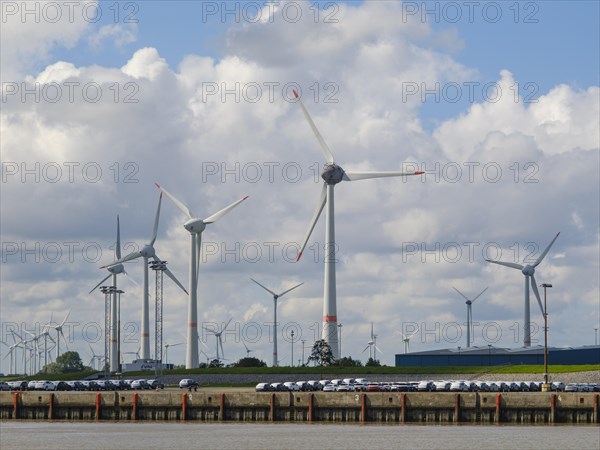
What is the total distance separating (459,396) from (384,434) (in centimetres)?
1302

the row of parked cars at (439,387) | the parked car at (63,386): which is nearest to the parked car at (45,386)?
the parked car at (63,386)

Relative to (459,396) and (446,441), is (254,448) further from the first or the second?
(459,396)

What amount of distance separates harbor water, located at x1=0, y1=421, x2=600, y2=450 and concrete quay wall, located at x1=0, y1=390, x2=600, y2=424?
2.89 m

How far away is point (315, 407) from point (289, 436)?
591 inches

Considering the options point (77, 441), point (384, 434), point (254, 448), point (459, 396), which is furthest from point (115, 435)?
point (459, 396)

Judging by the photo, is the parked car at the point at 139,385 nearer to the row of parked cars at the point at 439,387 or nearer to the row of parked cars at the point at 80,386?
the row of parked cars at the point at 80,386

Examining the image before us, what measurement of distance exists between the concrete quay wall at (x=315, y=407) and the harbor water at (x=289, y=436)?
289 centimetres

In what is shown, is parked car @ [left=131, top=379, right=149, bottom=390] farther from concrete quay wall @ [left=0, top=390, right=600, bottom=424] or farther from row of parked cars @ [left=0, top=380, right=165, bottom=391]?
concrete quay wall @ [left=0, top=390, right=600, bottom=424]

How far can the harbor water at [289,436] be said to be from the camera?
102938 millimetres

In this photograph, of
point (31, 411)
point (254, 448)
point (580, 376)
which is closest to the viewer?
point (254, 448)

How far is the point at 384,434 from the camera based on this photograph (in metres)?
111

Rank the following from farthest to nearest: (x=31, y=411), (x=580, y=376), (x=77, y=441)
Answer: (x=580, y=376)
(x=31, y=411)
(x=77, y=441)

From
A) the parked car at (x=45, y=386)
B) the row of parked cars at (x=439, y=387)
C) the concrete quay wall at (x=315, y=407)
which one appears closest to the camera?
the concrete quay wall at (x=315, y=407)

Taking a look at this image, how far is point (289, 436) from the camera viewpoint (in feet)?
359
